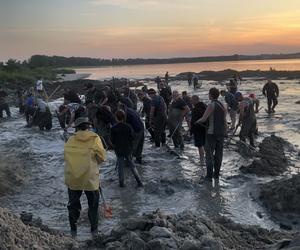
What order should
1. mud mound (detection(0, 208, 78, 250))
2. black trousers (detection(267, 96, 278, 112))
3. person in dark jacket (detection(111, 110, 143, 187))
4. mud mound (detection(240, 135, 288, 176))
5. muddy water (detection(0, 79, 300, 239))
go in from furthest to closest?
1. black trousers (detection(267, 96, 278, 112))
2. mud mound (detection(240, 135, 288, 176))
3. person in dark jacket (detection(111, 110, 143, 187))
4. muddy water (detection(0, 79, 300, 239))
5. mud mound (detection(0, 208, 78, 250))

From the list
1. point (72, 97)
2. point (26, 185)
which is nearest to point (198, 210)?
point (26, 185)

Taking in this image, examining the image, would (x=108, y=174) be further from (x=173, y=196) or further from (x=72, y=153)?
(x=72, y=153)

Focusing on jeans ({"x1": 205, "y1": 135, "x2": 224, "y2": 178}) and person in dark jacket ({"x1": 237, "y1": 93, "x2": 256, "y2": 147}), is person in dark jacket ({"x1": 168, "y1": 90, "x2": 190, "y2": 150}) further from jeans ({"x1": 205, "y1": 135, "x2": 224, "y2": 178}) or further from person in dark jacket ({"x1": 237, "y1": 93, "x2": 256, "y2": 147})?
jeans ({"x1": 205, "y1": 135, "x2": 224, "y2": 178})

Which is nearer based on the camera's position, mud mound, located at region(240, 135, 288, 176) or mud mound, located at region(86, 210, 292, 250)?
mud mound, located at region(86, 210, 292, 250)

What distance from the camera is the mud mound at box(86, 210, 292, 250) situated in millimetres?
6322

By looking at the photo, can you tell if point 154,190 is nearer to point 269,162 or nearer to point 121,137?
point 121,137

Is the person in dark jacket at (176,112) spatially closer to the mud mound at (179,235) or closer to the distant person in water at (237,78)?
the mud mound at (179,235)

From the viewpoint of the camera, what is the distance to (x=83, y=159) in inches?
302

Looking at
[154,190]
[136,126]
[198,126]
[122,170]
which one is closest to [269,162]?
[198,126]

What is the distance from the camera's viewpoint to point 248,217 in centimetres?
945

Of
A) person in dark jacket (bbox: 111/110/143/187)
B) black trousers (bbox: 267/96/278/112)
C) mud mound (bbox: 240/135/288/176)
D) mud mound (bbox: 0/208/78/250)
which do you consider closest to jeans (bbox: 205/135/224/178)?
mud mound (bbox: 240/135/288/176)

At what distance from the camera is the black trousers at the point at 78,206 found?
797 cm

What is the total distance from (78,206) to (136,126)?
4828 millimetres

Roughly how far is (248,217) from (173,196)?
1857mm
